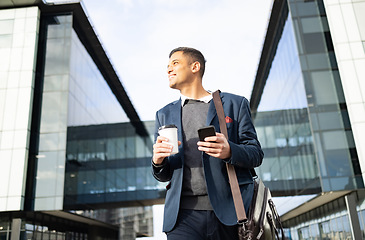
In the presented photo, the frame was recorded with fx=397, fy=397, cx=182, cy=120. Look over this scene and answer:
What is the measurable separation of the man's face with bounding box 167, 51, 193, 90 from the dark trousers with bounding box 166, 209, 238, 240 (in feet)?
2.92

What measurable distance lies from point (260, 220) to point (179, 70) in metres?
1.10

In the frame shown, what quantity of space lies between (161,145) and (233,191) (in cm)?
45

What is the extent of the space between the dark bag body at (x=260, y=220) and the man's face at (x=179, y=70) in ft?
2.69

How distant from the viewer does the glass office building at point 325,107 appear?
17.6 metres

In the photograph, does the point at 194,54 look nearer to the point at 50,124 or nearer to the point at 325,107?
the point at 325,107

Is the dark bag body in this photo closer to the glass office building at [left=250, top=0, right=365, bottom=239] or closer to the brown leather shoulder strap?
the brown leather shoulder strap

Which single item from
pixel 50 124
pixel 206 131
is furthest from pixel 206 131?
pixel 50 124

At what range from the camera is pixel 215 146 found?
6.52ft

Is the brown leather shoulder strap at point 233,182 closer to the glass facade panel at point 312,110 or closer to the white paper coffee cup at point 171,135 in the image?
the white paper coffee cup at point 171,135

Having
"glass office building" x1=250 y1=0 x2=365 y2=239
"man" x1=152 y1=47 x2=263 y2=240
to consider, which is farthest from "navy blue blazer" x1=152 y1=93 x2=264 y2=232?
"glass office building" x1=250 y1=0 x2=365 y2=239

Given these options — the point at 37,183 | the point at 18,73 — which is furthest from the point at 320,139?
the point at 18,73

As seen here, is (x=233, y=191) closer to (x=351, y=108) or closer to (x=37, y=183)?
(x=351, y=108)

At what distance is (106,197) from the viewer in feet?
82.2

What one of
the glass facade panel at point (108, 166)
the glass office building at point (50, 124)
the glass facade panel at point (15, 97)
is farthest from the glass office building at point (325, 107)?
the glass facade panel at point (15, 97)
